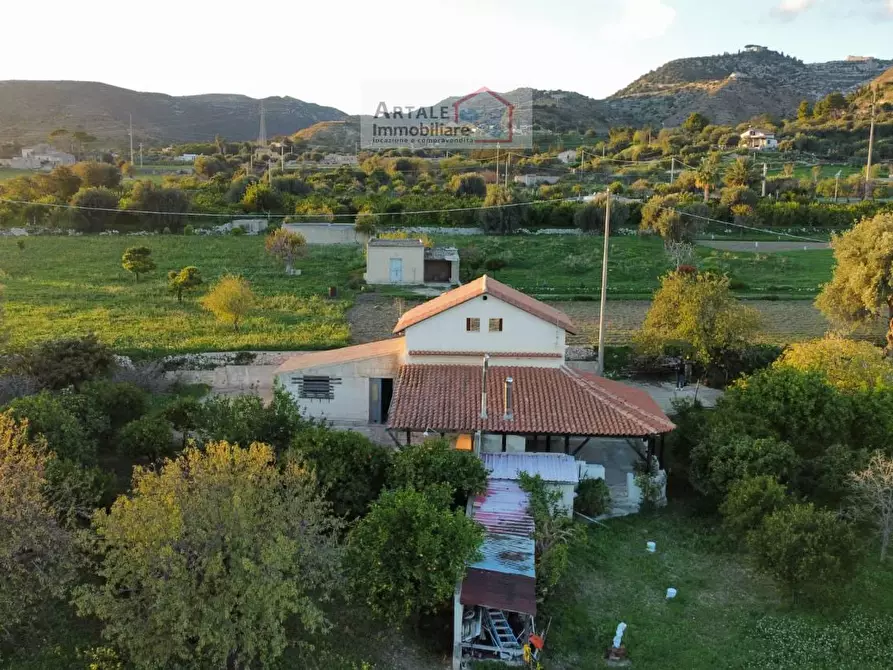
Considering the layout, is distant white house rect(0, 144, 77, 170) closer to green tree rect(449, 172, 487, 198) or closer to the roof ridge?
green tree rect(449, 172, 487, 198)

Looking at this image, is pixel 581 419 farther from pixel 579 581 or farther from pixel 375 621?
pixel 375 621

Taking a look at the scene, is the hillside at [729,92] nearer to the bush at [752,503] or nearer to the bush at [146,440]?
the bush at [752,503]

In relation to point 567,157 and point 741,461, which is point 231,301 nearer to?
point 741,461

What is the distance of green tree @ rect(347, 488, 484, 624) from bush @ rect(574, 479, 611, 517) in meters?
5.00

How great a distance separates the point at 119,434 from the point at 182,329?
14.2m

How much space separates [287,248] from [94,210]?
24990 mm

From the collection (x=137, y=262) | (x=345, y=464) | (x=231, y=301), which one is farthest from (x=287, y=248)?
(x=345, y=464)

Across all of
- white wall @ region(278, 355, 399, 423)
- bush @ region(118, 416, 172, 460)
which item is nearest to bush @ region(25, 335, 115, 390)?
bush @ region(118, 416, 172, 460)

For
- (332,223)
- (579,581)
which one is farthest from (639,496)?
(332,223)

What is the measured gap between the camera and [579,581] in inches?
595

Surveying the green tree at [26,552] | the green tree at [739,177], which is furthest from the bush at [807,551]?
the green tree at [739,177]

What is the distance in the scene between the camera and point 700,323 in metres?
26.4

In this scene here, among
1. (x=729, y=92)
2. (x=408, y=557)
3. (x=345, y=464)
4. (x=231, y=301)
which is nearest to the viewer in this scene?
(x=408, y=557)

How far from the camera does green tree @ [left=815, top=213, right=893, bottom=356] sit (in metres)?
27.6
